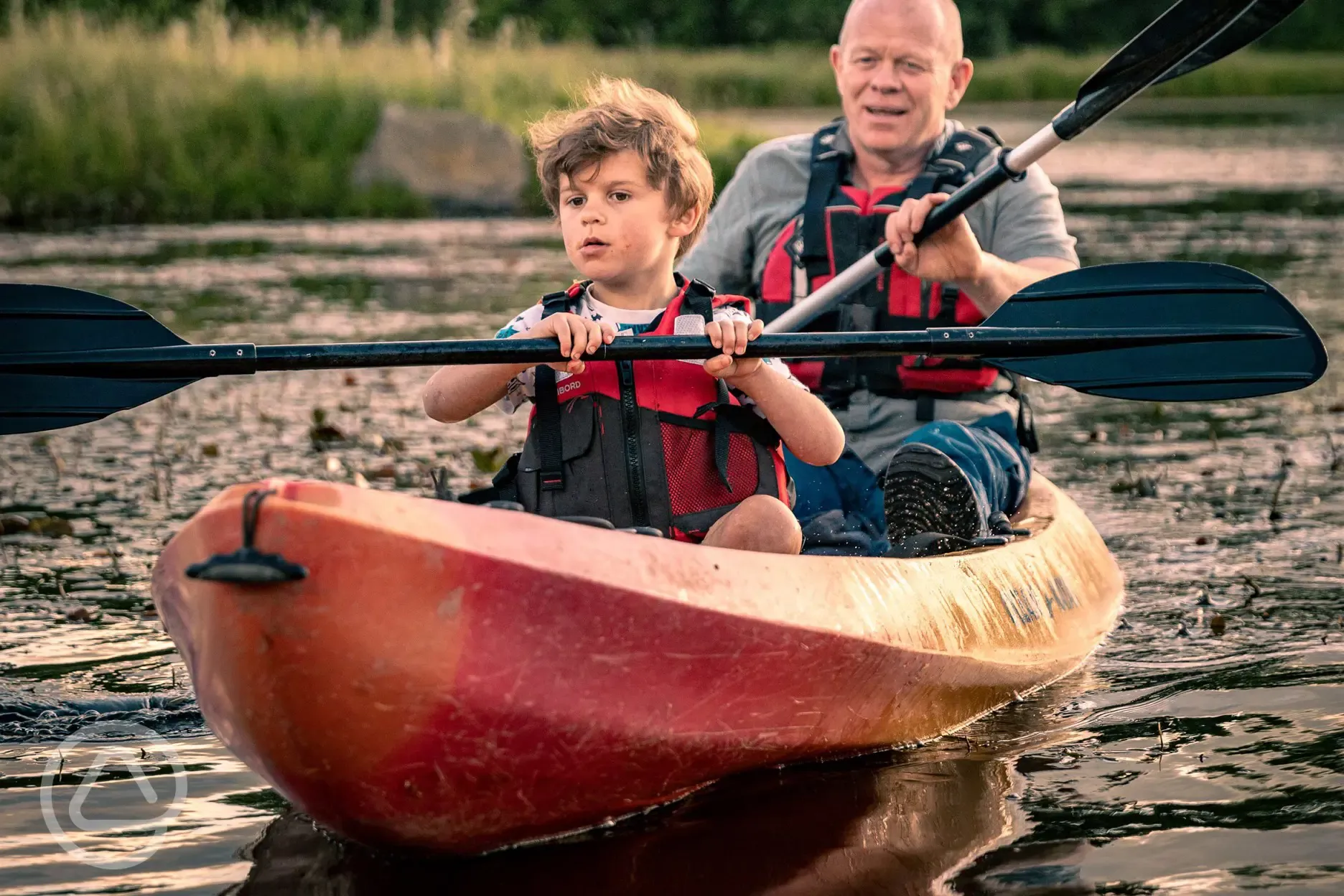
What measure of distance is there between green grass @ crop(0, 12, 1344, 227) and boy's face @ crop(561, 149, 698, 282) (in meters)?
10.1

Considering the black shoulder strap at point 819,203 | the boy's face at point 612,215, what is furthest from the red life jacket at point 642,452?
the black shoulder strap at point 819,203

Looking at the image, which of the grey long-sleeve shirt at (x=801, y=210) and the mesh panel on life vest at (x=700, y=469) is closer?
the mesh panel on life vest at (x=700, y=469)

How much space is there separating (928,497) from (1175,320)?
0.63 metres

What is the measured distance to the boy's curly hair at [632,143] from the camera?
3371 mm

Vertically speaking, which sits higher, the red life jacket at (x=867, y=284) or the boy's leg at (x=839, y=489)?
the red life jacket at (x=867, y=284)

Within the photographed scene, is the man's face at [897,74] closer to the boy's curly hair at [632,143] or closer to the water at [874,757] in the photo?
the boy's curly hair at [632,143]

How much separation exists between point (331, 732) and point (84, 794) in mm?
914

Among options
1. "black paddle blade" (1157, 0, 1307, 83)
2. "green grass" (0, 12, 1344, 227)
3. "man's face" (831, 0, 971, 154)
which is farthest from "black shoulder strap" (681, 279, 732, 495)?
"green grass" (0, 12, 1344, 227)

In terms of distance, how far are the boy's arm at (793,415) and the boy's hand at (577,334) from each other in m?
0.30

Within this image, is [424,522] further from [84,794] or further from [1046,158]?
[1046,158]

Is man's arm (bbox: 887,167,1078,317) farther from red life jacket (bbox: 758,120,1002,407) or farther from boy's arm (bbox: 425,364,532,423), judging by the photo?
boy's arm (bbox: 425,364,532,423)

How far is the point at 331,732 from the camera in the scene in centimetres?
273

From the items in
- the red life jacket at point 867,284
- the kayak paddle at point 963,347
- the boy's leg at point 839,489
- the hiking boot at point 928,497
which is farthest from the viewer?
the red life jacket at point 867,284

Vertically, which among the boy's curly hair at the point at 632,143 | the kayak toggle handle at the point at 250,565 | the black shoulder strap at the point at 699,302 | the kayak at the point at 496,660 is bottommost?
the kayak at the point at 496,660
